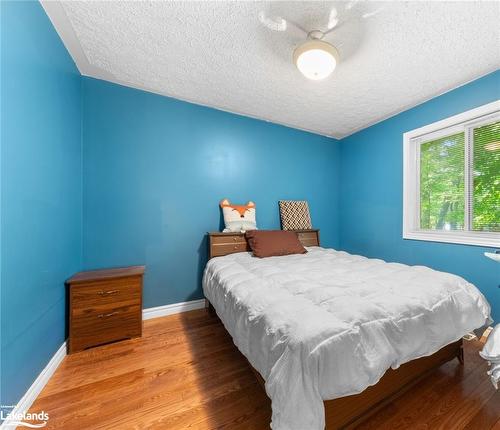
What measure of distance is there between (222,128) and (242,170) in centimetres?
61

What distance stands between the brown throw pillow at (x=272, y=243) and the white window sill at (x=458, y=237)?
1449 mm

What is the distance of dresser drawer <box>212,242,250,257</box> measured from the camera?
96.3 inches

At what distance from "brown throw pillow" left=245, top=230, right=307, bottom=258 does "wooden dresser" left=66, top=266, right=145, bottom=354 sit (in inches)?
47.7

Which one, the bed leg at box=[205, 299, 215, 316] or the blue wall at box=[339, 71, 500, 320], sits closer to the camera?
the blue wall at box=[339, 71, 500, 320]

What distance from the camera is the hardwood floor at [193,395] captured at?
1.10 metres

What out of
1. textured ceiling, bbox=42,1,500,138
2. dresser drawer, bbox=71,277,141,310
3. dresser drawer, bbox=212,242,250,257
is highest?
textured ceiling, bbox=42,1,500,138

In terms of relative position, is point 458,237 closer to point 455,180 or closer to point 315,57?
point 455,180

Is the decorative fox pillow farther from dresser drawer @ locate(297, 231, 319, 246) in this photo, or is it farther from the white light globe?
the white light globe

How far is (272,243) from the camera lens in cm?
243

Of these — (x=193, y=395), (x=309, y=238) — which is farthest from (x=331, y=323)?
(x=309, y=238)

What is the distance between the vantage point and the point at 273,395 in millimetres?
837

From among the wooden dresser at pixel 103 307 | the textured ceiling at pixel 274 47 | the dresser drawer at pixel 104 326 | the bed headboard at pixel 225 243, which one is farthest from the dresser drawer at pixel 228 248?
the textured ceiling at pixel 274 47

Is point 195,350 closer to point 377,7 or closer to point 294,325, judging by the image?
point 294,325

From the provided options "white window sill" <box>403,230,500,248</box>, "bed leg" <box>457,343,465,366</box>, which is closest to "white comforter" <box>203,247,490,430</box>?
"bed leg" <box>457,343,465,366</box>
